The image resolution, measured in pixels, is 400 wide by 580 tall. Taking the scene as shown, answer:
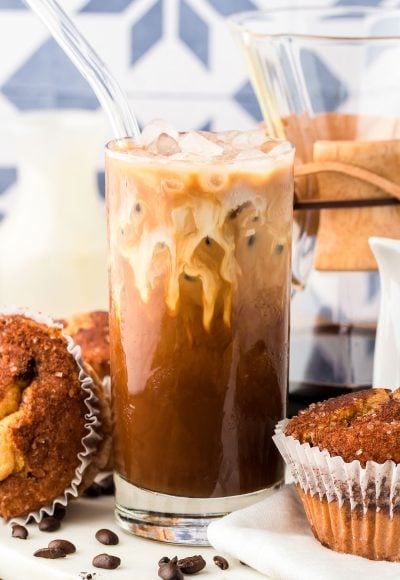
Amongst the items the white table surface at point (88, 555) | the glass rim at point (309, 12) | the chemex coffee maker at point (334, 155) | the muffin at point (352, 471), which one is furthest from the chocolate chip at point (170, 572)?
the glass rim at point (309, 12)

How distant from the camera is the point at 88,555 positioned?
1.18m

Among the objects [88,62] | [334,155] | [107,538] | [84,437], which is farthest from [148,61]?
[107,538]

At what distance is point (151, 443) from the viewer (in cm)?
120


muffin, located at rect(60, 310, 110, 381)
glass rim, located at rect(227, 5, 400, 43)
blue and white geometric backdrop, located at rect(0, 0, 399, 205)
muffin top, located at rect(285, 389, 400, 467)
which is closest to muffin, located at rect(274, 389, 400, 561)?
muffin top, located at rect(285, 389, 400, 467)

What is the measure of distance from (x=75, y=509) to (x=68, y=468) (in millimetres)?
80

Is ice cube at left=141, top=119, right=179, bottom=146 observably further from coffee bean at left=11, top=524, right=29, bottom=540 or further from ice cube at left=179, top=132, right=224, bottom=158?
coffee bean at left=11, top=524, right=29, bottom=540

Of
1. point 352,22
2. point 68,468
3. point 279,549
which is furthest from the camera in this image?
point 352,22

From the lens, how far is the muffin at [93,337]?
143 cm

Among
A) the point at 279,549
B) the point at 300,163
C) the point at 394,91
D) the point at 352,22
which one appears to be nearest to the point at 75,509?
the point at 279,549

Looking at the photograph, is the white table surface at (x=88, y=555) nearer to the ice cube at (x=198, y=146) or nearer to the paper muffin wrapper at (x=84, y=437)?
the paper muffin wrapper at (x=84, y=437)

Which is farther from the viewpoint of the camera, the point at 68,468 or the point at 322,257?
the point at 322,257

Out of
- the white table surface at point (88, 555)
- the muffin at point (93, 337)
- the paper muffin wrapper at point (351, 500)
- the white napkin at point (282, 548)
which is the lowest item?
the white table surface at point (88, 555)

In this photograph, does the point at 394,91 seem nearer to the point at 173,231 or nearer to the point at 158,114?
the point at 173,231

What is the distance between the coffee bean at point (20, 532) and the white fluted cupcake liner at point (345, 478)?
29 centimetres
